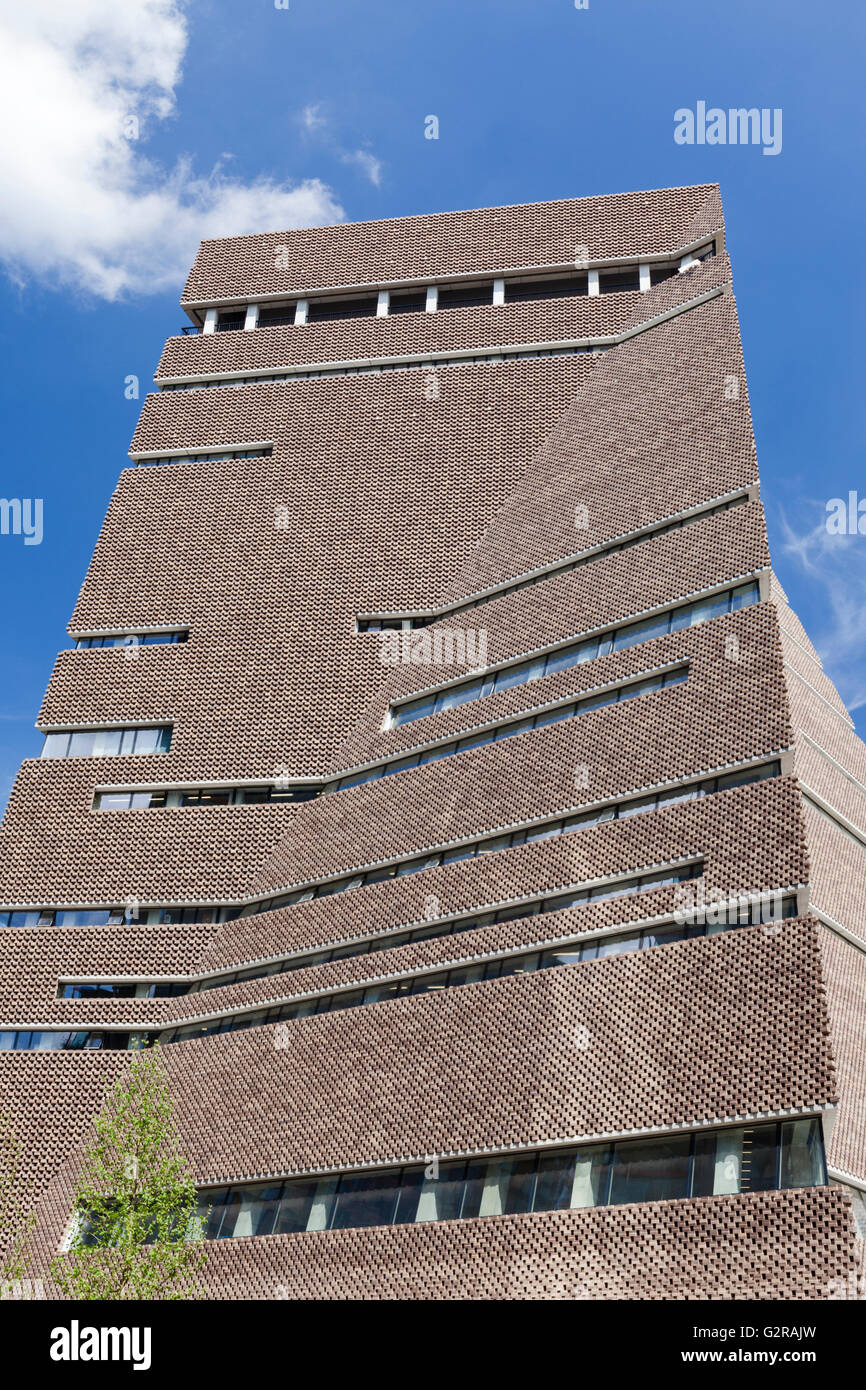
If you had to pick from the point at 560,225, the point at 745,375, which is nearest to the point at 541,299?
the point at 560,225

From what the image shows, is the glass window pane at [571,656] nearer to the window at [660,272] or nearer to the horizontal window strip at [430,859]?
the horizontal window strip at [430,859]

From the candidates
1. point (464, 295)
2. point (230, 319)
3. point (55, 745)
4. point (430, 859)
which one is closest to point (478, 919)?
point (430, 859)

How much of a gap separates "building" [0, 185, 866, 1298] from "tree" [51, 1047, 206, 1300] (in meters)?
1.04

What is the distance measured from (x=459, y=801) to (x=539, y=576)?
33.7 feet

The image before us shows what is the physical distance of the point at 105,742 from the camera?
48.7 m

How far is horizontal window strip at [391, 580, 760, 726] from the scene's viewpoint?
119 feet

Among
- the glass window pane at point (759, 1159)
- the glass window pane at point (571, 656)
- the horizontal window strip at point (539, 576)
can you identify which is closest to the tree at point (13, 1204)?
the horizontal window strip at point (539, 576)

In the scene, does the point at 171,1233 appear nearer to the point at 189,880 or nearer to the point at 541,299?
the point at 189,880

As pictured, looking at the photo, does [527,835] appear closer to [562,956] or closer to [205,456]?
[562,956]

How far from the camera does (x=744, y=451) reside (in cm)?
4025

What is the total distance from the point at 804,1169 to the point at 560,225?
48.7 meters

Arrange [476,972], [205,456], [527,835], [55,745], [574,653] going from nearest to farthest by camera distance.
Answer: [476,972], [527,835], [574,653], [55,745], [205,456]

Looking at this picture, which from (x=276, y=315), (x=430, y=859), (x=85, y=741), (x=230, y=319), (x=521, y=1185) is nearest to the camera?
(x=521, y=1185)

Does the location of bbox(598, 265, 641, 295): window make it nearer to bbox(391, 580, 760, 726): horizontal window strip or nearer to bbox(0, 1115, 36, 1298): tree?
bbox(391, 580, 760, 726): horizontal window strip
